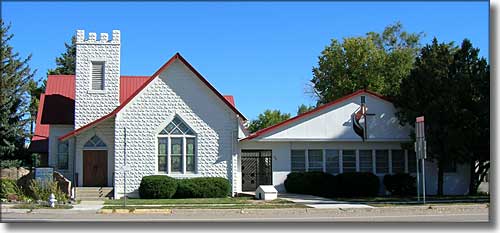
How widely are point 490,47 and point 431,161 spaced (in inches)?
666

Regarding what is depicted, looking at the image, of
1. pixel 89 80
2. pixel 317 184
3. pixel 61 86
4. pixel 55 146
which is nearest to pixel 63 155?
pixel 55 146

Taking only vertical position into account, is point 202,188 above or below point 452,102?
below

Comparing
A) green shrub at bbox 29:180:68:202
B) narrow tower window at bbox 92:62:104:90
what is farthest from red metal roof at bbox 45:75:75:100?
green shrub at bbox 29:180:68:202

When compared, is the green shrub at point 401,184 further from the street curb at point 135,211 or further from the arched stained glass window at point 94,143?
the arched stained glass window at point 94,143

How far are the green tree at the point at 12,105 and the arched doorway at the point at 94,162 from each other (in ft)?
21.1

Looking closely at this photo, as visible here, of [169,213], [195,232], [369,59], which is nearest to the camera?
[195,232]

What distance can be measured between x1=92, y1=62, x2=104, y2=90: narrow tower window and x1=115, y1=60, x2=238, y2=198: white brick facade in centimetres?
328

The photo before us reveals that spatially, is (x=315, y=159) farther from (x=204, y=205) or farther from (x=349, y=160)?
(x=204, y=205)

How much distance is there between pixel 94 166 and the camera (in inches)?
1281

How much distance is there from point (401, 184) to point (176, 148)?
430 inches

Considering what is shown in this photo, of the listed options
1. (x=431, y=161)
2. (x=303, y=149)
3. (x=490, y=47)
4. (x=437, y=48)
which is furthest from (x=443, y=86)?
(x=490, y=47)

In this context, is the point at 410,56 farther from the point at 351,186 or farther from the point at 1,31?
the point at 1,31

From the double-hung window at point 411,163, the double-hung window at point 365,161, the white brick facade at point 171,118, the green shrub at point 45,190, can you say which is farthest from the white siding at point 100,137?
the double-hung window at point 411,163

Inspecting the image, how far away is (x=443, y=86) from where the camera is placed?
29.9 m
